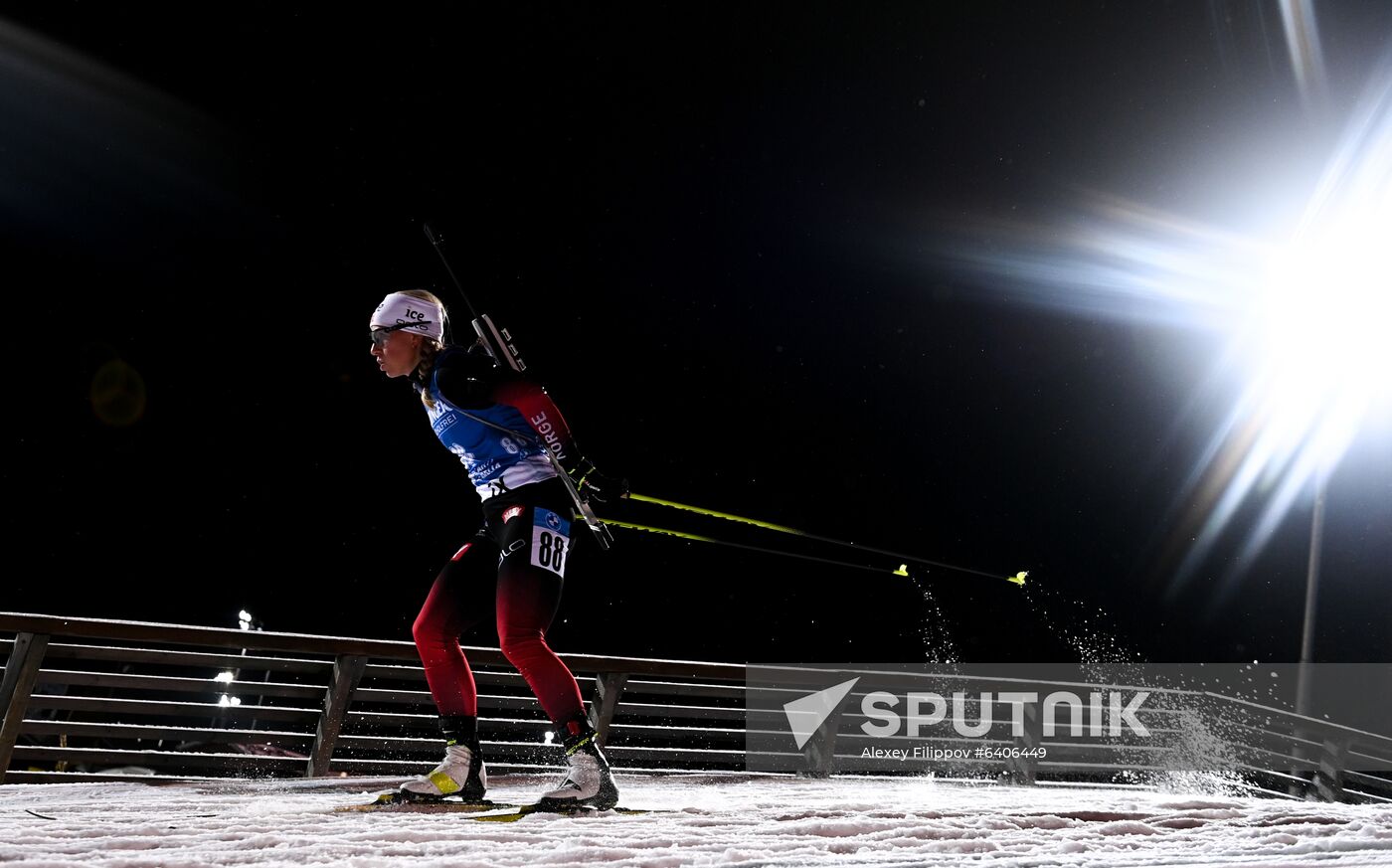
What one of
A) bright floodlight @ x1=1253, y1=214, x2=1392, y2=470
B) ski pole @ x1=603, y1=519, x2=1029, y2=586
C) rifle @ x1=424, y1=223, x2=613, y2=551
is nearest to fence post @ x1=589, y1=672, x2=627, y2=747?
ski pole @ x1=603, y1=519, x2=1029, y2=586

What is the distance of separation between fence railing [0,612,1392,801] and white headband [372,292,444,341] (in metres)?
2.28

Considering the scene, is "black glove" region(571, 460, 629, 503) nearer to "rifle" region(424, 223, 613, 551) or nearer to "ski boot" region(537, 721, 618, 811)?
"rifle" region(424, 223, 613, 551)

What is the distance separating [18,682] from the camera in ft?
15.0

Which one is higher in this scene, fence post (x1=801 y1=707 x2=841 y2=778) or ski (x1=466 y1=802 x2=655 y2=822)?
fence post (x1=801 y1=707 x2=841 y2=778)

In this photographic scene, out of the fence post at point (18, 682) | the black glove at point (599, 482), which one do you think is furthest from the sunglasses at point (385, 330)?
the fence post at point (18, 682)

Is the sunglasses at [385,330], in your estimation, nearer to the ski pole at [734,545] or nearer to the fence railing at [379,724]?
the ski pole at [734,545]

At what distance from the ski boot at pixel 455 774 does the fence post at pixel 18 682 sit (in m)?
2.55

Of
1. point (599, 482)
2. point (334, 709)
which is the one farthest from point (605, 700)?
point (599, 482)

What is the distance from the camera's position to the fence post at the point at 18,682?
4457mm

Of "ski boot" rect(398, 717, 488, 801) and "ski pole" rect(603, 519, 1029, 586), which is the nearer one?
"ski boot" rect(398, 717, 488, 801)

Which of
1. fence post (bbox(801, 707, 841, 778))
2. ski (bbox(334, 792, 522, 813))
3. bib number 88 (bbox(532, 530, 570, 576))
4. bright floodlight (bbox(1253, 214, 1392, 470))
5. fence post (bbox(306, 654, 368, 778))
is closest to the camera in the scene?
ski (bbox(334, 792, 522, 813))

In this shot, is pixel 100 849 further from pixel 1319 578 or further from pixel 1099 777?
pixel 1319 578

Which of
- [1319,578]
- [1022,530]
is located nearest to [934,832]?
[1319,578]

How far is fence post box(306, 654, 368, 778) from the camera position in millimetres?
5496
